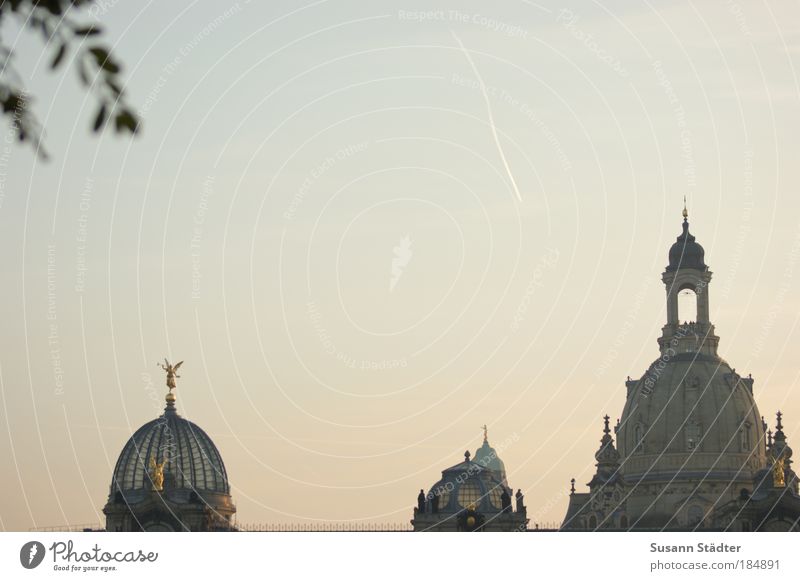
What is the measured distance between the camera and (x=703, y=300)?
588ft

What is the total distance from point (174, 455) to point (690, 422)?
1820 inches

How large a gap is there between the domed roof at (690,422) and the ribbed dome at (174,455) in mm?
37035

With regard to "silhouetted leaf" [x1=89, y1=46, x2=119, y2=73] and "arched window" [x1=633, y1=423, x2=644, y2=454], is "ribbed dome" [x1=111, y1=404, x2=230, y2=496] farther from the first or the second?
"silhouetted leaf" [x1=89, y1=46, x2=119, y2=73]

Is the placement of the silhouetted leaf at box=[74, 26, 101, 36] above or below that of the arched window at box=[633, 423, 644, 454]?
below

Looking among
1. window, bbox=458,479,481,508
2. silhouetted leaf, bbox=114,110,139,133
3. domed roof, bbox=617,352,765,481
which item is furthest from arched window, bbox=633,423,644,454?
silhouetted leaf, bbox=114,110,139,133

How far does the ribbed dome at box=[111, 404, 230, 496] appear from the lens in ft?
572

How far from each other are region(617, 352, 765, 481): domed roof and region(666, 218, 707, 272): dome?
8208 mm

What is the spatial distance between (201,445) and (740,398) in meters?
49.1

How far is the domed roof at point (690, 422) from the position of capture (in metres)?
173

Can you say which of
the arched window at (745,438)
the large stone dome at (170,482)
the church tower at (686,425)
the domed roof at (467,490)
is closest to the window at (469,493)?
the domed roof at (467,490)

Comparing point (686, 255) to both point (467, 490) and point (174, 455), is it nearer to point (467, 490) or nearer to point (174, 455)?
point (467, 490)
